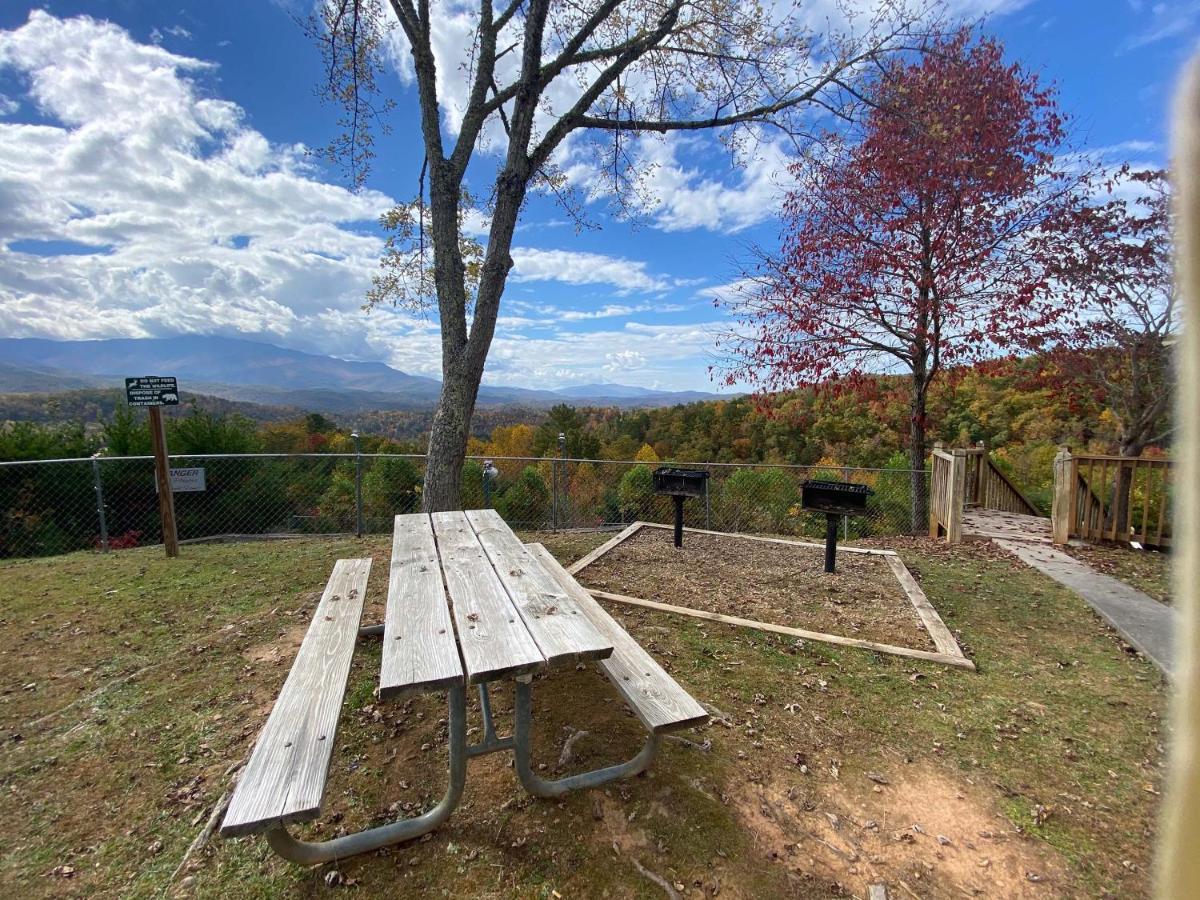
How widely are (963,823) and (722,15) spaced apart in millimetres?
6417

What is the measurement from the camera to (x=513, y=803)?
80.0 inches

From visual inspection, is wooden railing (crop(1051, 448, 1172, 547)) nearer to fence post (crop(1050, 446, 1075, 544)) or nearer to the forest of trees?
fence post (crop(1050, 446, 1075, 544))

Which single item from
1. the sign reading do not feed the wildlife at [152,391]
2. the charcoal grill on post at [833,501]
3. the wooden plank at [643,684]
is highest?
the sign reading do not feed the wildlife at [152,391]

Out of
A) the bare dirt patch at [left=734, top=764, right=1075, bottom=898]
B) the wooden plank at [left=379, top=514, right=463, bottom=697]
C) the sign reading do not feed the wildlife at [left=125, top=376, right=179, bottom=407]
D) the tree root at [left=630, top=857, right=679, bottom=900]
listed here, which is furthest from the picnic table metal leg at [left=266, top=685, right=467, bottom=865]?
the sign reading do not feed the wildlife at [left=125, top=376, right=179, bottom=407]

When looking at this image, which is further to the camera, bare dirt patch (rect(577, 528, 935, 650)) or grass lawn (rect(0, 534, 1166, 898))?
bare dirt patch (rect(577, 528, 935, 650))

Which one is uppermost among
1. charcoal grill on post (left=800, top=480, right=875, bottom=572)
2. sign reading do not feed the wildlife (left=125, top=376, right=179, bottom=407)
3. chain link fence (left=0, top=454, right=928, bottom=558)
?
sign reading do not feed the wildlife (left=125, top=376, right=179, bottom=407)

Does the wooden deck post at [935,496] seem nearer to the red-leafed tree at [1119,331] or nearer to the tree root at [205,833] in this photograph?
the red-leafed tree at [1119,331]

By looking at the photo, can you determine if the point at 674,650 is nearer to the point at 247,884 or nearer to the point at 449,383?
the point at 247,884

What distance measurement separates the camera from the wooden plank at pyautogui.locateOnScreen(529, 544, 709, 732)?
183cm

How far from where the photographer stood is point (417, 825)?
1874 mm

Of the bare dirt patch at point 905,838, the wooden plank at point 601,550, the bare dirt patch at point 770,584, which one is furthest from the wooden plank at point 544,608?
the wooden plank at point 601,550

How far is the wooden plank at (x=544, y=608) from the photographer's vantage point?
175 cm

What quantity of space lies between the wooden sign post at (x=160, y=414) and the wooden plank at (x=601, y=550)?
3.72 metres

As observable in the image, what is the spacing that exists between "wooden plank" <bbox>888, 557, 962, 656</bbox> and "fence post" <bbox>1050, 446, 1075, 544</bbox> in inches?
96.4
